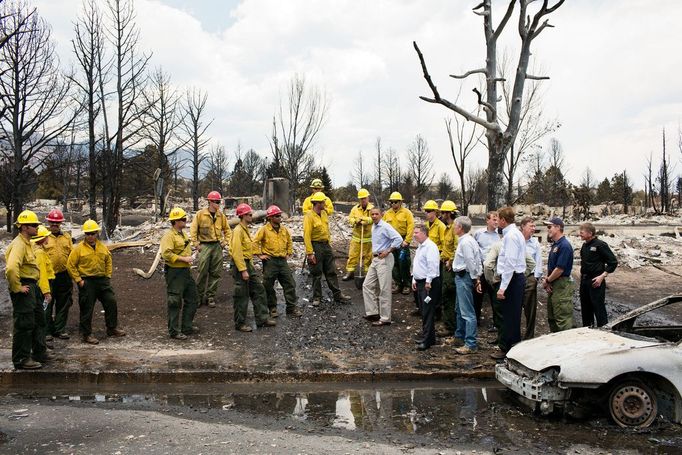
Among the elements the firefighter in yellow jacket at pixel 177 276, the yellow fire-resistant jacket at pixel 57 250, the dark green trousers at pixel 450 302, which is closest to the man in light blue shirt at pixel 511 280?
the dark green trousers at pixel 450 302

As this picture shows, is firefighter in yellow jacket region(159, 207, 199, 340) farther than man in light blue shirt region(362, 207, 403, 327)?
No

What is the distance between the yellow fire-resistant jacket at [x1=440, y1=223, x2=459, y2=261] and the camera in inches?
355

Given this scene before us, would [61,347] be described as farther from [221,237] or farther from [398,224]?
[398,224]

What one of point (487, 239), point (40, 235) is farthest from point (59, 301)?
point (487, 239)

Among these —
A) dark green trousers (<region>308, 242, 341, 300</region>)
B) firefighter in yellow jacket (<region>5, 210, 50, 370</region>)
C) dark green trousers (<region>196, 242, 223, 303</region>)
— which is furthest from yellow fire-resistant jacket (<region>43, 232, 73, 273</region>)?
dark green trousers (<region>308, 242, 341, 300</region>)

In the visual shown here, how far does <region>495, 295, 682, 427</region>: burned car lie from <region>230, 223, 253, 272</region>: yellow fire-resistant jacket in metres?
4.59

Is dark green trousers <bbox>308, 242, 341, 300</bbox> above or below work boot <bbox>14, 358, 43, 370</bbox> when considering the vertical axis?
above

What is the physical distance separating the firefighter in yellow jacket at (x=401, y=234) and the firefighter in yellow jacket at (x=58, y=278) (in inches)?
218

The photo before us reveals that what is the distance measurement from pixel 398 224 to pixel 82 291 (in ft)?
18.1

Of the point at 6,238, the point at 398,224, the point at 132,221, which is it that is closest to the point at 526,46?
the point at 398,224

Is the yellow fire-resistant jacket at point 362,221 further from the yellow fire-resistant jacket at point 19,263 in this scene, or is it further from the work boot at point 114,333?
the yellow fire-resistant jacket at point 19,263

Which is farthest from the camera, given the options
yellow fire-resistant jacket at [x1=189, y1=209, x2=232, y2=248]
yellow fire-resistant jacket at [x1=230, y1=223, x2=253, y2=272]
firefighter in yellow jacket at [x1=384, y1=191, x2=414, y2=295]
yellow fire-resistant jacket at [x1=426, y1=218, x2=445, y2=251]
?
firefighter in yellow jacket at [x1=384, y1=191, x2=414, y2=295]

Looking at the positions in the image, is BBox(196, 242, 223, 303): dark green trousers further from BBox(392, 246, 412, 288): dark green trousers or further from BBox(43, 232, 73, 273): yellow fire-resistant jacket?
BBox(392, 246, 412, 288): dark green trousers

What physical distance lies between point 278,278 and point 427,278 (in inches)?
111
